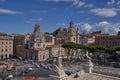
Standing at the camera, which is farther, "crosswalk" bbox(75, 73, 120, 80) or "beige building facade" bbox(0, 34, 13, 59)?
"beige building facade" bbox(0, 34, 13, 59)

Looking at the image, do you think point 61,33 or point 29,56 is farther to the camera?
point 61,33

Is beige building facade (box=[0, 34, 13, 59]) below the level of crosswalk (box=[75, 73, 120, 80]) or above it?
above

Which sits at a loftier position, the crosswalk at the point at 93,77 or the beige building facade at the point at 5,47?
the beige building facade at the point at 5,47

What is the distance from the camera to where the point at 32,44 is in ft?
235

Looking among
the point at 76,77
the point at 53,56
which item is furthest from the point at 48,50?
the point at 76,77

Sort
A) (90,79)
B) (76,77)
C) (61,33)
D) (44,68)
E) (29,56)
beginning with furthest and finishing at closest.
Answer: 1. (61,33)
2. (29,56)
3. (44,68)
4. (76,77)
5. (90,79)

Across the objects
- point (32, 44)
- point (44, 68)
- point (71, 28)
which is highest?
point (71, 28)

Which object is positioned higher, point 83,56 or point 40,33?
point 40,33

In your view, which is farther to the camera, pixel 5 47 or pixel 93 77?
pixel 5 47

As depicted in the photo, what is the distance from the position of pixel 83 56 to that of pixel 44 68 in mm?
26413

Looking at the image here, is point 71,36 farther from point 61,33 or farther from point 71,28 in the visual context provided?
point 61,33

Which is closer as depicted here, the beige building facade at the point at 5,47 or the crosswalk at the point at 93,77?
the crosswalk at the point at 93,77

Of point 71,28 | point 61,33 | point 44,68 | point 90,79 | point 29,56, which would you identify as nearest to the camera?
point 90,79

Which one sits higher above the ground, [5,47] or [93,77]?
[5,47]
